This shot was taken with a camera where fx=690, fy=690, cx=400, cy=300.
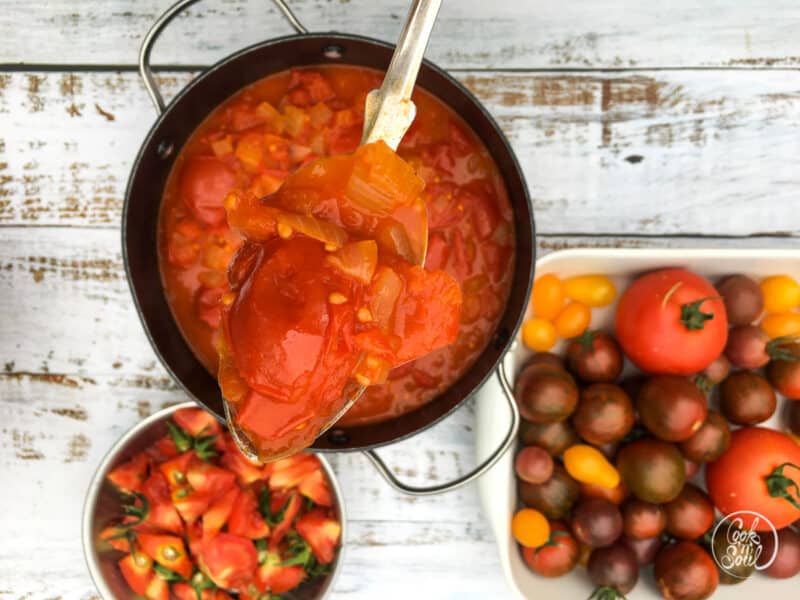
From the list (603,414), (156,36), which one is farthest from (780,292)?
(156,36)

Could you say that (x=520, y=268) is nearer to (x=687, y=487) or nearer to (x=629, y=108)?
(x=629, y=108)

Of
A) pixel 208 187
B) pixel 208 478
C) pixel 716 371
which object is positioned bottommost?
pixel 208 478

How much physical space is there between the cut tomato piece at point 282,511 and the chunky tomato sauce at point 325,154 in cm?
28

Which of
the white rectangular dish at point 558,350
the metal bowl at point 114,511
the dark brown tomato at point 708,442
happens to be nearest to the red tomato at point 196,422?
Answer: the metal bowl at point 114,511

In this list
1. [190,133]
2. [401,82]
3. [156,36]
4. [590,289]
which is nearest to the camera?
[401,82]

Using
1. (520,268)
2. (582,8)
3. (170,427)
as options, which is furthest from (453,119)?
(170,427)

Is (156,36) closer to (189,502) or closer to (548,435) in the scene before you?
(189,502)

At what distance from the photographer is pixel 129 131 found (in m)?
1.60

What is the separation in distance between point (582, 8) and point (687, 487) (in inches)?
43.7

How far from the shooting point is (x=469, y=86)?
1584mm

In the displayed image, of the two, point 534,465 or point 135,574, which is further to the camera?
point 135,574

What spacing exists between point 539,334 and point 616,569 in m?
0.52

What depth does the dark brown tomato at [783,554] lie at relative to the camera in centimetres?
150

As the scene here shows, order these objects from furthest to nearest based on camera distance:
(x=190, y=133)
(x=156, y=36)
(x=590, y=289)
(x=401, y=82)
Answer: (x=590, y=289) → (x=190, y=133) → (x=156, y=36) → (x=401, y=82)
